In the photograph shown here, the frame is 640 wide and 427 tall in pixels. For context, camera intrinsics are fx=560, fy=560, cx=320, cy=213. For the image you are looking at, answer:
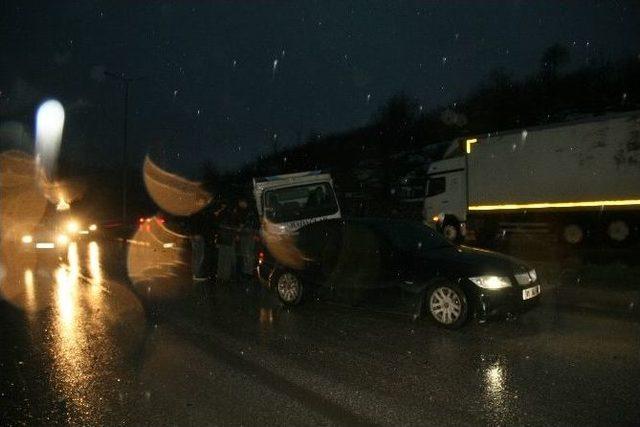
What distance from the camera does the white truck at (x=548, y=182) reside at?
1535 cm

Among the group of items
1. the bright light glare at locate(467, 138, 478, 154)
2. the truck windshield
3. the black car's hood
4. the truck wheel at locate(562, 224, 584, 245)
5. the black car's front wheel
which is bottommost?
the black car's front wheel

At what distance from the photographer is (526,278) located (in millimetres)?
6969

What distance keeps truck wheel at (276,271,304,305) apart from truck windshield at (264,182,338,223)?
13.4 ft

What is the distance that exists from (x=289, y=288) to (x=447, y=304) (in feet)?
8.95

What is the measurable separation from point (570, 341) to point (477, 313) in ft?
3.40

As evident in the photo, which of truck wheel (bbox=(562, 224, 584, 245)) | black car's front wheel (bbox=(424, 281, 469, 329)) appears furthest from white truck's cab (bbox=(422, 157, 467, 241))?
black car's front wheel (bbox=(424, 281, 469, 329))

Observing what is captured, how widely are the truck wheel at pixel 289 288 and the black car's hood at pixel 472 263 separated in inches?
84.4

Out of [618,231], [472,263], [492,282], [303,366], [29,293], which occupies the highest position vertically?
[618,231]

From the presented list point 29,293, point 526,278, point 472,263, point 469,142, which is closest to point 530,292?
point 526,278

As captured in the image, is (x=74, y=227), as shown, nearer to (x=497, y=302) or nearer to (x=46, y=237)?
(x=46, y=237)

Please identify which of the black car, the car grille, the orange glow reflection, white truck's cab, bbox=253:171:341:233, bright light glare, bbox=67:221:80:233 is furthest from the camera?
bright light glare, bbox=67:221:80:233

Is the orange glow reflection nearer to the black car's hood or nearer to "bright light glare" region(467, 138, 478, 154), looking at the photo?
the black car's hood

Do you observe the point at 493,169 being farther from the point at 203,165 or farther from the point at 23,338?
the point at 203,165

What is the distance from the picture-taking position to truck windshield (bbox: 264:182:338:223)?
12.9m
